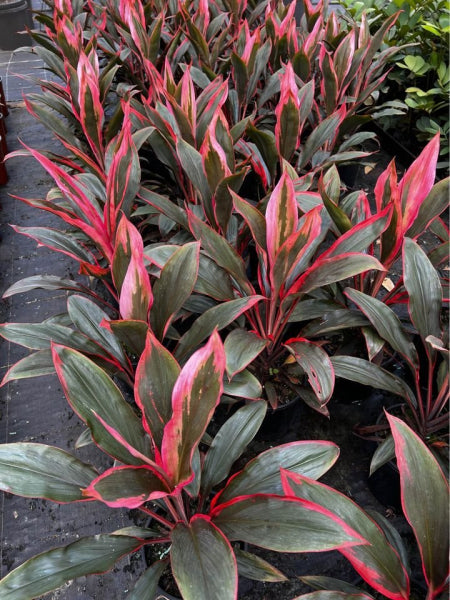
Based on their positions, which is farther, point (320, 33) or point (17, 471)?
point (320, 33)

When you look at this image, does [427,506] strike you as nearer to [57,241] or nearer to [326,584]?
[326,584]

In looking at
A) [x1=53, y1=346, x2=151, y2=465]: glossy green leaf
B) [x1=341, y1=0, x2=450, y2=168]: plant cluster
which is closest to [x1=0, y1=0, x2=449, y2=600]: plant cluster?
[x1=53, y1=346, x2=151, y2=465]: glossy green leaf

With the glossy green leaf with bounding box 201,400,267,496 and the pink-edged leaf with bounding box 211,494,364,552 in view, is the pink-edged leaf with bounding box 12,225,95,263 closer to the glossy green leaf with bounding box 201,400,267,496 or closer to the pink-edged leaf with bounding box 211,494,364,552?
the glossy green leaf with bounding box 201,400,267,496

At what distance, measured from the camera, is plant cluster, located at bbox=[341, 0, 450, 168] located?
2.56 metres

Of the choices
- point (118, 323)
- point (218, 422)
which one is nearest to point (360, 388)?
point (218, 422)

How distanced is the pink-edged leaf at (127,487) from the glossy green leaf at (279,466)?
178 millimetres

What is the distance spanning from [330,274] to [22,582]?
77 centimetres

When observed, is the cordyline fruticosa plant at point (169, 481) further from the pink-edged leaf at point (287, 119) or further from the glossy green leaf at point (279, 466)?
the pink-edged leaf at point (287, 119)

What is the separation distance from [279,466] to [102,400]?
1.07ft

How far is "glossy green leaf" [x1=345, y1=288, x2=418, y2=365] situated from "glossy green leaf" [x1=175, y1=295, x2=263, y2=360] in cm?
25

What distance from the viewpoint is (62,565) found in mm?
809

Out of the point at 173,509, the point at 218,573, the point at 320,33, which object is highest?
the point at 320,33

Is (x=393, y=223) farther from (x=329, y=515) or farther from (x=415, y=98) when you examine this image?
(x=415, y=98)

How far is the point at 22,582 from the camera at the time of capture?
30.1 inches
